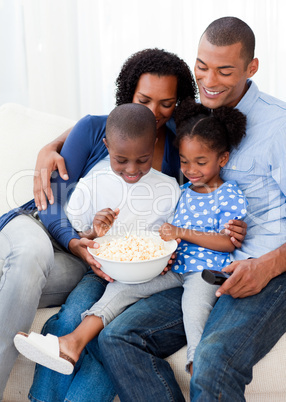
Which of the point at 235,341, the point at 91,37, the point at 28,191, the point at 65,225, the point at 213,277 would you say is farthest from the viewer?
the point at 91,37

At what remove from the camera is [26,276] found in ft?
5.54

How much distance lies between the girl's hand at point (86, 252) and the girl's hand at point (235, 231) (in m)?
0.45

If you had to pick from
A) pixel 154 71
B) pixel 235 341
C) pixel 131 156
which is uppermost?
pixel 154 71

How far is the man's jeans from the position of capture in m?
1.61

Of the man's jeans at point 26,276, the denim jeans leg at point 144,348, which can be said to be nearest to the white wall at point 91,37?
the man's jeans at point 26,276

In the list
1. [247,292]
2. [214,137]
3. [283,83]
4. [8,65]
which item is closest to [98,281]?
[247,292]

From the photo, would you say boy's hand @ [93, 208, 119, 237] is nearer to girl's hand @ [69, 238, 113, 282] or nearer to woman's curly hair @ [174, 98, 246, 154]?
girl's hand @ [69, 238, 113, 282]

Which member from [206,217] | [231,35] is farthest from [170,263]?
[231,35]

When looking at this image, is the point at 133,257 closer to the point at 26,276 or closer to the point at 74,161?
the point at 26,276

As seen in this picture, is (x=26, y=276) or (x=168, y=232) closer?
(x=26, y=276)

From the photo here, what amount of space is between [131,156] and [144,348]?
67cm

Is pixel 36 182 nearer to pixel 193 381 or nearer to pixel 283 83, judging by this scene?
pixel 193 381

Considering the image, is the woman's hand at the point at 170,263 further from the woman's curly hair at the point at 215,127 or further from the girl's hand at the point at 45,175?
the girl's hand at the point at 45,175

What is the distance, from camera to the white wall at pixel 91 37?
3250mm
